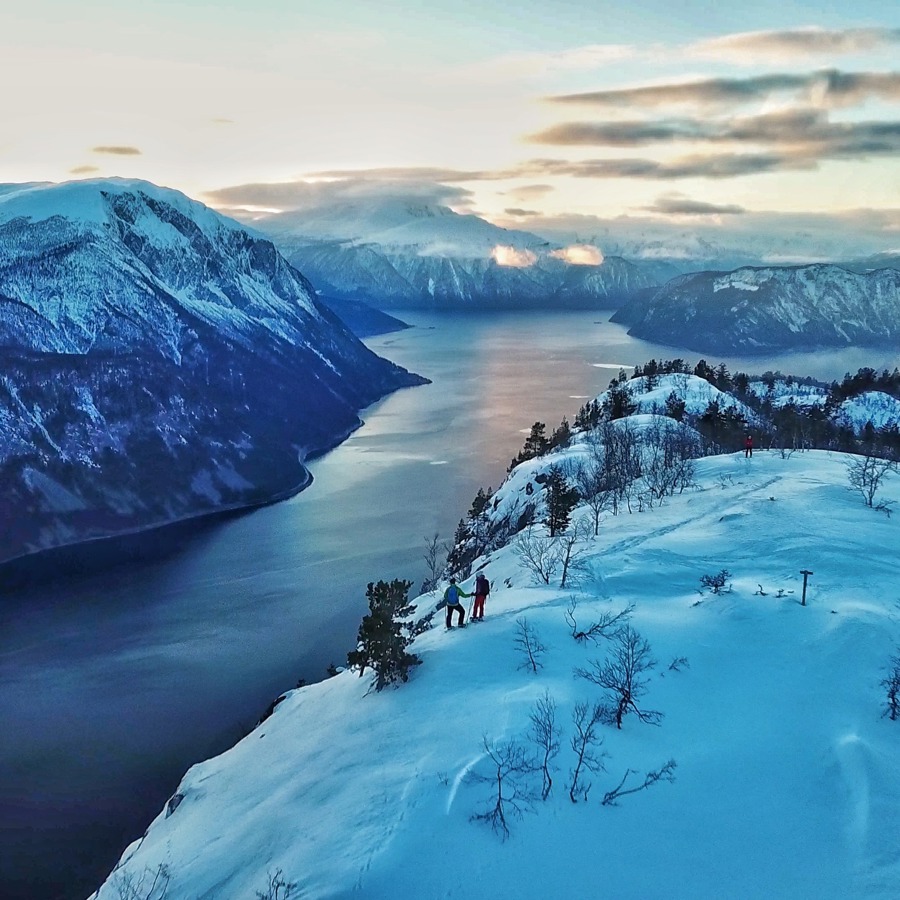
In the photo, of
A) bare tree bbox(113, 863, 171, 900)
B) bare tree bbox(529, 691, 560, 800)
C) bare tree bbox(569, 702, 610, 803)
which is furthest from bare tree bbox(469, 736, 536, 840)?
bare tree bbox(113, 863, 171, 900)

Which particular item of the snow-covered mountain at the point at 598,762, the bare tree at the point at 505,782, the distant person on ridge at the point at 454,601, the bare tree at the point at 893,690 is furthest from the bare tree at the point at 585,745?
the bare tree at the point at 893,690

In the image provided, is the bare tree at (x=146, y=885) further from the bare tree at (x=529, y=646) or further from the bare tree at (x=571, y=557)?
the bare tree at (x=571, y=557)

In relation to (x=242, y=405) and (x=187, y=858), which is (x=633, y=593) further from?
(x=242, y=405)

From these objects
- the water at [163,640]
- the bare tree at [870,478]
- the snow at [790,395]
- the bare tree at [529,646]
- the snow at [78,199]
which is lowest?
the water at [163,640]

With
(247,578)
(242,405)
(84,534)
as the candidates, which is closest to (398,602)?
(247,578)

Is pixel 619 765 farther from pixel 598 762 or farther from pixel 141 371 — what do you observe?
pixel 141 371

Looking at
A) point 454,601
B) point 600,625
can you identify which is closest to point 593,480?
point 454,601
